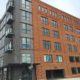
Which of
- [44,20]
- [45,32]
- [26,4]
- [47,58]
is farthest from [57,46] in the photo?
[26,4]

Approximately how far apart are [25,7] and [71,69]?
74.6ft

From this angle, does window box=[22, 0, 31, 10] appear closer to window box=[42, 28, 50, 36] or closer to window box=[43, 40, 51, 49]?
window box=[42, 28, 50, 36]

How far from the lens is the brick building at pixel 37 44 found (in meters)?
42.0

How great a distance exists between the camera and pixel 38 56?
1775 inches

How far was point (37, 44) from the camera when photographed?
Answer: 150ft

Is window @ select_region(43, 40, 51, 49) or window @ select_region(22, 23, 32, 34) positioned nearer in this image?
window @ select_region(22, 23, 32, 34)

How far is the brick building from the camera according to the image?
138ft

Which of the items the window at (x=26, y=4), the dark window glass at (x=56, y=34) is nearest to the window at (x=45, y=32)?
the dark window glass at (x=56, y=34)

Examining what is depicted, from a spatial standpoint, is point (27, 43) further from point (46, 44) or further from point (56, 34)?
point (56, 34)

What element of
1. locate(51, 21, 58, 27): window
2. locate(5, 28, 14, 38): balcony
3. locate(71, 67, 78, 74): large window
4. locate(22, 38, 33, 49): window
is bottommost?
locate(71, 67, 78, 74): large window

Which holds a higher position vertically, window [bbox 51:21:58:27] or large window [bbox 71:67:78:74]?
window [bbox 51:21:58:27]

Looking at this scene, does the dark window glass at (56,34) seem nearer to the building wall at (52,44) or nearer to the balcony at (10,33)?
the building wall at (52,44)

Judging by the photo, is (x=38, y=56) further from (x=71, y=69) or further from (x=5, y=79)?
(x=71, y=69)

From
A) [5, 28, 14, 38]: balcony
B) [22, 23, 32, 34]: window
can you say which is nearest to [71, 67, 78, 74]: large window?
[22, 23, 32, 34]: window
